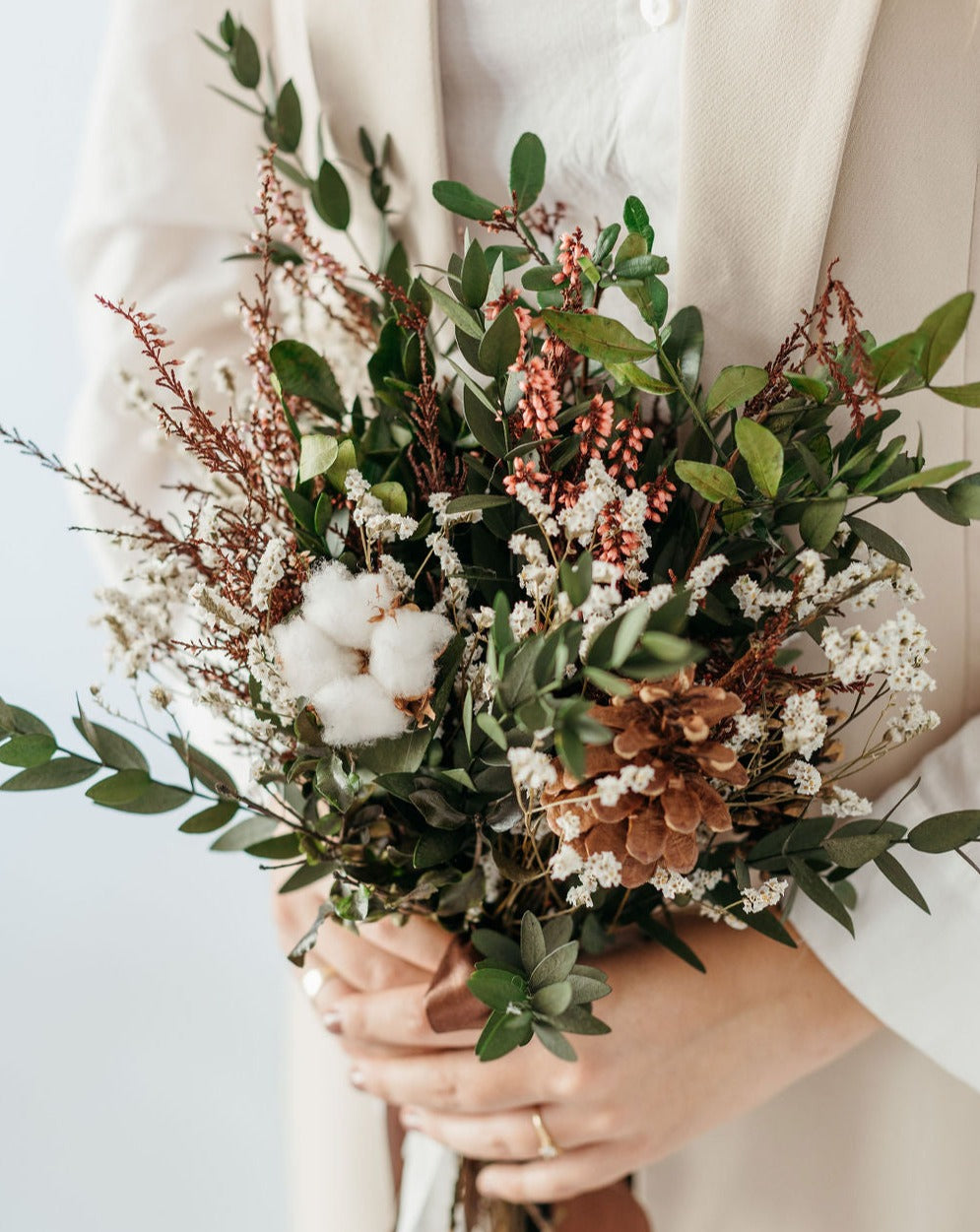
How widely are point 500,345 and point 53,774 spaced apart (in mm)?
307

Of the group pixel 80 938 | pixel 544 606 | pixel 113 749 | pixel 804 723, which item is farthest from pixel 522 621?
→ pixel 80 938

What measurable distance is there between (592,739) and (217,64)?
0.79 meters

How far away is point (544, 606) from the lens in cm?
45

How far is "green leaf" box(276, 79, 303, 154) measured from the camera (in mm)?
703

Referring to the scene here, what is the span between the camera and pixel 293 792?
0.57 meters

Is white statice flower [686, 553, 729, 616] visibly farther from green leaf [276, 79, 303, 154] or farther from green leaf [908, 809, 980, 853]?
green leaf [276, 79, 303, 154]

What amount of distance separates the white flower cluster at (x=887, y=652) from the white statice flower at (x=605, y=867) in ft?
0.41

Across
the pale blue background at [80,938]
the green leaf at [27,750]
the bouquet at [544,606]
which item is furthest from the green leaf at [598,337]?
the pale blue background at [80,938]

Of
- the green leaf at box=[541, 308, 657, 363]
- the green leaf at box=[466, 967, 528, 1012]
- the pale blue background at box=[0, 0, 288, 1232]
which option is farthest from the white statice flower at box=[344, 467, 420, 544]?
the pale blue background at box=[0, 0, 288, 1232]

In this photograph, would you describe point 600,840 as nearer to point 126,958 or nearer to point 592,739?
point 592,739

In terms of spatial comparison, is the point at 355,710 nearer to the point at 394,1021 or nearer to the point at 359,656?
the point at 359,656

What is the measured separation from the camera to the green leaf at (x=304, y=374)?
0.50m

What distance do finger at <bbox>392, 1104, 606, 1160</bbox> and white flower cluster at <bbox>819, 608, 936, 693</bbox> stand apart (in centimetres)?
40

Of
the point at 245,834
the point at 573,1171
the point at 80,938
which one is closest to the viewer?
the point at 245,834
